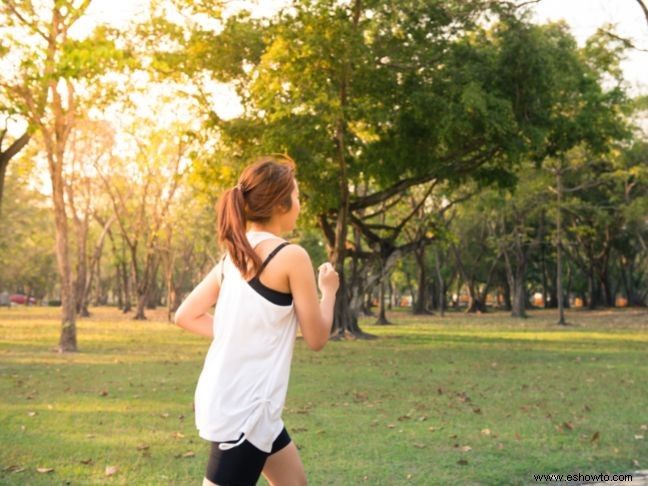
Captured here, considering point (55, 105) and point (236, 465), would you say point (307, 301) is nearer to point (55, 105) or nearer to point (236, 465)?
point (236, 465)

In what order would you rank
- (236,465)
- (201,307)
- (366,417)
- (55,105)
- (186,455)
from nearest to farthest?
(236,465)
(201,307)
(186,455)
(366,417)
(55,105)

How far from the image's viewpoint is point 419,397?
12.5 m

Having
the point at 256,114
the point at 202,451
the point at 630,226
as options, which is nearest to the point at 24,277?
the point at 630,226

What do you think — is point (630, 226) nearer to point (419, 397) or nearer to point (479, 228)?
point (479, 228)

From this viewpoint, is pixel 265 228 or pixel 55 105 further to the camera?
pixel 55 105

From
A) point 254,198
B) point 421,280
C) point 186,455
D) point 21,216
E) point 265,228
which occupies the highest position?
point 21,216

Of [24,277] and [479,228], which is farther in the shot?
[24,277]

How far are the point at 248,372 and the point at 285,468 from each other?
1.57 feet

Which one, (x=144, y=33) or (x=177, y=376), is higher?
(x=144, y=33)

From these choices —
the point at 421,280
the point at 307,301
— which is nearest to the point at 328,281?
the point at 307,301

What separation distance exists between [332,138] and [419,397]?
1396cm

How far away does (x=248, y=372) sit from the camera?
3062 mm

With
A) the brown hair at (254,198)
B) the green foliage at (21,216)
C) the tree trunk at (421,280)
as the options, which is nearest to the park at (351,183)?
the brown hair at (254,198)

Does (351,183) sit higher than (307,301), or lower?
higher
